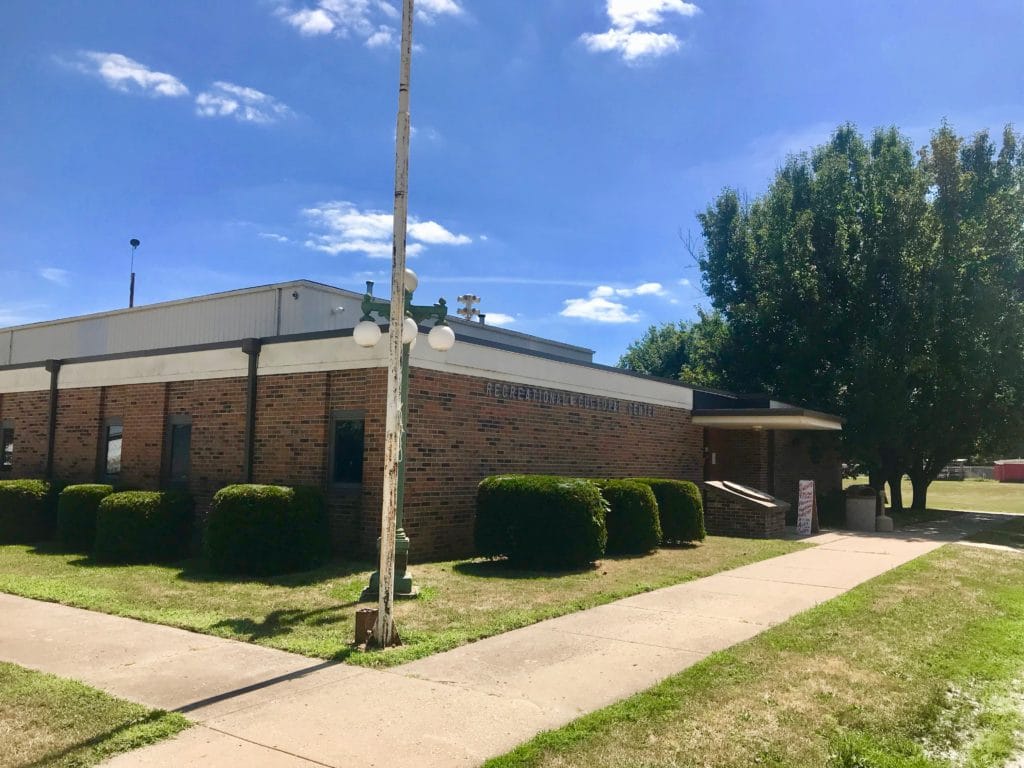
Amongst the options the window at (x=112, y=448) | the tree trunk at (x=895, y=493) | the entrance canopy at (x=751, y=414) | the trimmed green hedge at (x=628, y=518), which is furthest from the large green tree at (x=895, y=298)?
the window at (x=112, y=448)

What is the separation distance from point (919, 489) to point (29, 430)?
28319 mm

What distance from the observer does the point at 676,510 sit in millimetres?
14484

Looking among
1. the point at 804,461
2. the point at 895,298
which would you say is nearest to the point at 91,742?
the point at 804,461

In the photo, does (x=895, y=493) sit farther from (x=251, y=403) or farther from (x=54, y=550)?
(x=54, y=550)

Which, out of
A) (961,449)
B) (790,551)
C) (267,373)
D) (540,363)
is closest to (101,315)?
(267,373)

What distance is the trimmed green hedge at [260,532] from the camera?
1035 centimetres

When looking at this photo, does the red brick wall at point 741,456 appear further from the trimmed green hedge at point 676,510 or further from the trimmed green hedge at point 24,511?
the trimmed green hedge at point 24,511

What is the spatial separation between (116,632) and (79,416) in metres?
10.9

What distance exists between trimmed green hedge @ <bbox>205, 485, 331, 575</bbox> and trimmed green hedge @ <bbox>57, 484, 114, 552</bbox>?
337cm

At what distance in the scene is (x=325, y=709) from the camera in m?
5.07

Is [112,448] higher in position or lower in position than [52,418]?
lower

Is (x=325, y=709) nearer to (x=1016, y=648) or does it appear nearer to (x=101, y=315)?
(x=1016, y=648)

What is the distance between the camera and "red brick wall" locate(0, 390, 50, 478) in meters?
17.2

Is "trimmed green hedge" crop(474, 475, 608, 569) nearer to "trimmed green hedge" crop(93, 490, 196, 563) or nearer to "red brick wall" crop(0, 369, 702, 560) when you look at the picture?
"red brick wall" crop(0, 369, 702, 560)
